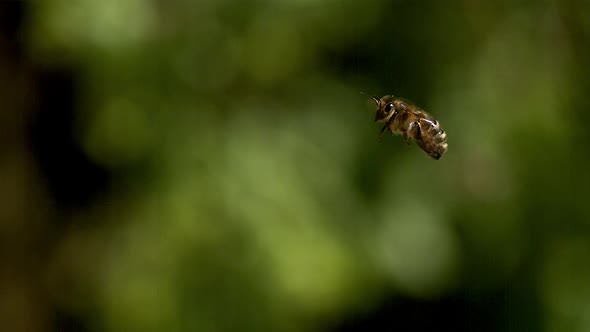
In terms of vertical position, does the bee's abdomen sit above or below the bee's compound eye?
below

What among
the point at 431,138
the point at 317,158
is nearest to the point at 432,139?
the point at 431,138

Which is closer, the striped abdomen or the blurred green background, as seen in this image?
the striped abdomen

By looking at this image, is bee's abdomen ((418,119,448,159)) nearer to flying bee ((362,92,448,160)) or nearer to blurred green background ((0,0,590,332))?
flying bee ((362,92,448,160))

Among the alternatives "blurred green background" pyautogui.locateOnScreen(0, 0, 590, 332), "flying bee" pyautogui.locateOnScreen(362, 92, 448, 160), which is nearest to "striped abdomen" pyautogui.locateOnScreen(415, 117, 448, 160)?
"flying bee" pyautogui.locateOnScreen(362, 92, 448, 160)

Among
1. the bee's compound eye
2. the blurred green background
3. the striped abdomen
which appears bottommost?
the striped abdomen

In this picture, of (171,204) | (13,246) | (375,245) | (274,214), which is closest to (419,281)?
(375,245)

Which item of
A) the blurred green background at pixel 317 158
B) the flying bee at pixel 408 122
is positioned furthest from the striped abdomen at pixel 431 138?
the blurred green background at pixel 317 158

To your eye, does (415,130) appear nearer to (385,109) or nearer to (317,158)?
(385,109)
